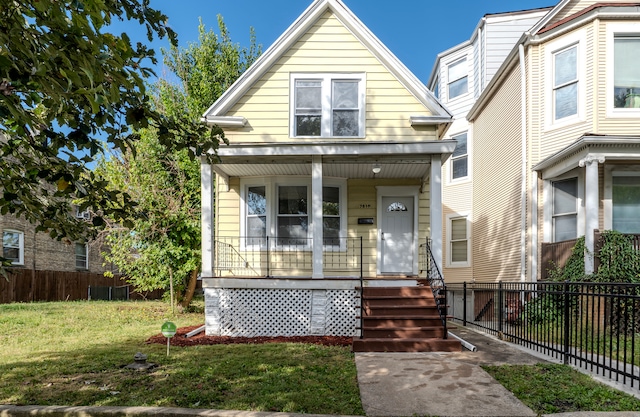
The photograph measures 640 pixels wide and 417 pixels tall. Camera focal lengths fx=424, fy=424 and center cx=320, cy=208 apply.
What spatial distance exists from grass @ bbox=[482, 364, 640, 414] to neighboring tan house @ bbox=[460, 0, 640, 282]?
15.3 feet

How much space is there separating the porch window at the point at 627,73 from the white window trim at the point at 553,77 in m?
0.67

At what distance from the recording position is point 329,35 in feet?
34.7

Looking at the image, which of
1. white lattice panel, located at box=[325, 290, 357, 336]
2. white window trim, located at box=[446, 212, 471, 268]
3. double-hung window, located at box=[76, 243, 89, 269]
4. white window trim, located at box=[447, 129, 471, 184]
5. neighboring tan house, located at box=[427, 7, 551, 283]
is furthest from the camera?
double-hung window, located at box=[76, 243, 89, 269]

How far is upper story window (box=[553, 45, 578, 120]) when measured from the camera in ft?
34.6

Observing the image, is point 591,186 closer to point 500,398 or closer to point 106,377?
point 500,398

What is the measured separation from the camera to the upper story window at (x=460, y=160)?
53.1ft

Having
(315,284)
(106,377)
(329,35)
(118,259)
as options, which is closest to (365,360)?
(315,284)

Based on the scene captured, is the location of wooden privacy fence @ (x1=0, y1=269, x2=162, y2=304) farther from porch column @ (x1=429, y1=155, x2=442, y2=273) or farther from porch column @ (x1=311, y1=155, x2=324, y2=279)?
porch column @ (x1=429, y1=155, x2=442, y2=273)

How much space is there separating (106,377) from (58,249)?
1844 cm

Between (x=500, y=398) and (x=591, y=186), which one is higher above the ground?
(x=591, y=186)

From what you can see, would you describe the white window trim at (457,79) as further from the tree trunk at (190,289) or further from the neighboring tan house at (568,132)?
the tree trunk at (190,289)

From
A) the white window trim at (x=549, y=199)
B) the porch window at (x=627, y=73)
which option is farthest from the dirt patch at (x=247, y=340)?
the porch window at (x=627, y=73)

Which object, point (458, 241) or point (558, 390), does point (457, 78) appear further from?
point (558, 390)

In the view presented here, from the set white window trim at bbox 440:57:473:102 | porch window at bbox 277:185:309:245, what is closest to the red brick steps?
porch window at bbox 277:185:309:245
